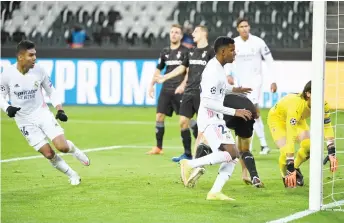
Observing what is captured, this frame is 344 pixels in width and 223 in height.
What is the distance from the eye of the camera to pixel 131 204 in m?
9.64

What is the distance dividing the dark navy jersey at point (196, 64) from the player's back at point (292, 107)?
2.51 m

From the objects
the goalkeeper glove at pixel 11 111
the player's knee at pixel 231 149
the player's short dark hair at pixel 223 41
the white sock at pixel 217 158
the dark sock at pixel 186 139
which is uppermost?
the player's short dark hair at pixel 223 41

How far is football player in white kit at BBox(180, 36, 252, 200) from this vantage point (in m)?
9.89

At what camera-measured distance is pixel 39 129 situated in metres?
11.2

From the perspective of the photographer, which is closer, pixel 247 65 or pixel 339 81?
pixel 247 65

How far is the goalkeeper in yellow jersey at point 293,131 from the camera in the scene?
10.4m

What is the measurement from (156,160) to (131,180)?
2458 millimetres

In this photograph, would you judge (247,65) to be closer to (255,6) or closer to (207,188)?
(207,188)

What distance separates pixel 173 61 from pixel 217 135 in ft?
15.8

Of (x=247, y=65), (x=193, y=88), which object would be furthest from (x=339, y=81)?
(x=193, y=88)

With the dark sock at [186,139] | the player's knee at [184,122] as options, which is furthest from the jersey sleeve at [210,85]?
the dark sock at [186,139]

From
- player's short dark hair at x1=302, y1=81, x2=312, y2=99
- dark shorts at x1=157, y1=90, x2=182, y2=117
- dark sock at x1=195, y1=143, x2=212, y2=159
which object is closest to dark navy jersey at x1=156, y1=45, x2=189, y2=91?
dark shorts at x1=157, y1=90, x2=182, y2=117

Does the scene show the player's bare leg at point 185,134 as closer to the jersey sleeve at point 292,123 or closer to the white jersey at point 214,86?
the jersey sleeve at point 292,123

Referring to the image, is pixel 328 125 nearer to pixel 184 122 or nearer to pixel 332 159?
pixel 332 159
